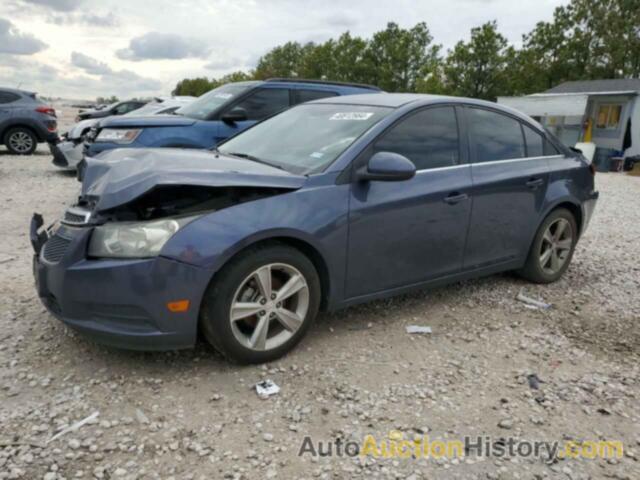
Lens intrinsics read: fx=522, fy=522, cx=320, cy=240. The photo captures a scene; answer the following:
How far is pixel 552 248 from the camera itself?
478 centimetres

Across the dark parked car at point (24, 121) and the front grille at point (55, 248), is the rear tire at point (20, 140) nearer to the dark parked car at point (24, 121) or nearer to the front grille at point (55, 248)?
the dark parked car at point (24, 121)

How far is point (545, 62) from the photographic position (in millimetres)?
35281

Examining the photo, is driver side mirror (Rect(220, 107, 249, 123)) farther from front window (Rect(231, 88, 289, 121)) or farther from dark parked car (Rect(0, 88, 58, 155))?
dark parked car (Rect(0, 88, 58, 155))

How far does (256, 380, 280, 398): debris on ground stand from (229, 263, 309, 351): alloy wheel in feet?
0.71

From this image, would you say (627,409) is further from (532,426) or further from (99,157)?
(99,157)

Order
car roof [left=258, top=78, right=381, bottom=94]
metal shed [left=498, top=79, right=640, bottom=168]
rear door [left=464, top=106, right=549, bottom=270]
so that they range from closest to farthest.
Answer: rear door [left=464, top=106, right=549, bottom=270] → car roof [left=258, top=78, right=381, bottom=94] → metal shed [left=498, top=79, right=640, bottom=168]

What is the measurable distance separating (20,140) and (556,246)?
13224 mm

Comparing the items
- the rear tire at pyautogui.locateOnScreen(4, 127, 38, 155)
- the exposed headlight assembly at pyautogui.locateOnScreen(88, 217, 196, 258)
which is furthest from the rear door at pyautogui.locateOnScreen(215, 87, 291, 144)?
the rear tire at pyautogui.locateOnScreen(4, 127, 38, 155)

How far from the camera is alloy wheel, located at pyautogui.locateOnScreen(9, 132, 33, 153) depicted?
1323cm

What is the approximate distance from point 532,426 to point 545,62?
1489 inches

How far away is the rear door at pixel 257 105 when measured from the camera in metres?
7.00

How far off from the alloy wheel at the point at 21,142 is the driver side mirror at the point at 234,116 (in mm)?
8827

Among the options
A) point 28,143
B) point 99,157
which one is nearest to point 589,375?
point 99,157

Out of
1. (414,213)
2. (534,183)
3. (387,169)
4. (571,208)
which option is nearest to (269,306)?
(387,169)
